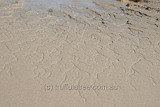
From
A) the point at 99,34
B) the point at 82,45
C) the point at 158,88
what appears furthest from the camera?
the point at 99,34

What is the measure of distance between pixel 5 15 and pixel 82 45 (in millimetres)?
2822

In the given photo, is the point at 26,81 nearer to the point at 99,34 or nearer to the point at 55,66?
the point at 55,66

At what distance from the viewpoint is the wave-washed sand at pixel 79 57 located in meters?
2.87

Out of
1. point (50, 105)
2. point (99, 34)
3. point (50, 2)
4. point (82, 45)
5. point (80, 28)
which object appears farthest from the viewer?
point (50, 2)

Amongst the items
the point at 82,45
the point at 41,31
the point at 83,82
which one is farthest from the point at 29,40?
the point at 83,82

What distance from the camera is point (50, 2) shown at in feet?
23.9

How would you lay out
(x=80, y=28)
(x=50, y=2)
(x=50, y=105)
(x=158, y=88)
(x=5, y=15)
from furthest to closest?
(x=50, y=2) → (x=5, y=15) → (x=80, y=28) → (x=158, y=88) → (x=50, y=105)

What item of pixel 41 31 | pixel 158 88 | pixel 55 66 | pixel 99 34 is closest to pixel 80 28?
pixel 99 34

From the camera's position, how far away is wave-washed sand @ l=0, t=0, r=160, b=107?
287cm

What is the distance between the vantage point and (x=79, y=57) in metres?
3.87

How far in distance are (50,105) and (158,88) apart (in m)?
1.53

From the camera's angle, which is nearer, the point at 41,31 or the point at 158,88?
the point at 158,88

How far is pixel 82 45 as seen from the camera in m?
4.33

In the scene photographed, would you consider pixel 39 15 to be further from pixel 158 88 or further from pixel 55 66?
pixel 158 88
